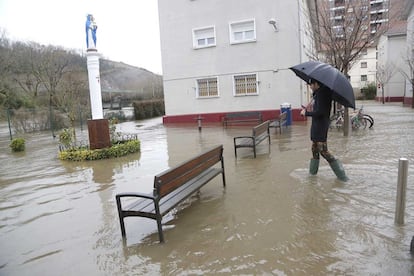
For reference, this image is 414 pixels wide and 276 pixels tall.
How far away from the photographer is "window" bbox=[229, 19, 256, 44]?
19078mm

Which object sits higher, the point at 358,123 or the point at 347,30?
the point at 347,30

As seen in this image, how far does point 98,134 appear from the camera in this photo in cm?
1052

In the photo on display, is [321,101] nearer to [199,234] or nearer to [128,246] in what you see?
[199,234]

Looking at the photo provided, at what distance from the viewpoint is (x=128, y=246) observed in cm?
421

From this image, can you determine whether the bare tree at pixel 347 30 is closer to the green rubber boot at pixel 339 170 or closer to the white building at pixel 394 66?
the green rubber boot at pixel 339 170

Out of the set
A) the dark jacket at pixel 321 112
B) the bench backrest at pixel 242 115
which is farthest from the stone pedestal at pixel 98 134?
the bench backrest at pixel 242 115

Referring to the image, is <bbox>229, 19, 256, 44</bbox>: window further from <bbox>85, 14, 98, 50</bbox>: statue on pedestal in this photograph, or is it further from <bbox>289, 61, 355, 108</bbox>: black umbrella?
<bbox>289, 61, 355, 108</bbox>: black umbrella

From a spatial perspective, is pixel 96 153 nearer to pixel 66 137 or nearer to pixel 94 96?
pixel 66 137

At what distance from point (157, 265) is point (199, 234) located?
0.84m

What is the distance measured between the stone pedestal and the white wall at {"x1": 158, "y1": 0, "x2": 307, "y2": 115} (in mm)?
10397

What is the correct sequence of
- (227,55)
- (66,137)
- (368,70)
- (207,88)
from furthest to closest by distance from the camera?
(368,70) < (207,88) < (227,55) < (66,137)

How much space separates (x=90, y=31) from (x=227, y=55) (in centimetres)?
1028

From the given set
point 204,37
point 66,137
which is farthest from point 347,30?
point 66,137

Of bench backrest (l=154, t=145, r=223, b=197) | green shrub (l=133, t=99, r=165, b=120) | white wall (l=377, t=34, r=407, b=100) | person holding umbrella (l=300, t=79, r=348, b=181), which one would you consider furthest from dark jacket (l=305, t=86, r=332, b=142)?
white wall (l=377, t=34, r=407, b=100)
